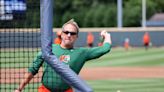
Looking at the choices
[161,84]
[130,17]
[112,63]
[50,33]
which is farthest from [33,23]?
[130,17]

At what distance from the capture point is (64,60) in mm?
6605

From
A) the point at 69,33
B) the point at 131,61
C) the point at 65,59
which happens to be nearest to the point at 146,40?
the point at 131,61

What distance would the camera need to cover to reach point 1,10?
9266mm

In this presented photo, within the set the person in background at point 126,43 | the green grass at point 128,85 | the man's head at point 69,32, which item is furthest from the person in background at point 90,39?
the man's head at point 69,32

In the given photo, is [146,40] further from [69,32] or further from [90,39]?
[69,32]

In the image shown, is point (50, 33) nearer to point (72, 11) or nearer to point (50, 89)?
point (50, 89)

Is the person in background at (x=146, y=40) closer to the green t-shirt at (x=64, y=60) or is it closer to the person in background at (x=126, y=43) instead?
the person in background at (x=126, y=43)

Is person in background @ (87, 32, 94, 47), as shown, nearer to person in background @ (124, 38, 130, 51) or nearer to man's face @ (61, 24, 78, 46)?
person in background @ (124, 38, 130, 51)

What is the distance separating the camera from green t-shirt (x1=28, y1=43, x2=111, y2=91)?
6.61 meters

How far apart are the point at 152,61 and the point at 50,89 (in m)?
23.9

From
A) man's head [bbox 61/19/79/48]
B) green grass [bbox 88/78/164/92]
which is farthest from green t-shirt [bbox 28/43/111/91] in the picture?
green grass [bbox 88/78/164/92]

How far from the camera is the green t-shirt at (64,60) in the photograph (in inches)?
260

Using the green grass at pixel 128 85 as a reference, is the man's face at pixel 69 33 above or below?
above

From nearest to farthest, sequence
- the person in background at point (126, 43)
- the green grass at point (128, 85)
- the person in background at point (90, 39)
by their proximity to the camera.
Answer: the green grass at point (128, 85) < the person in background at point (90, 39) < the person in background at point (126, 43)
